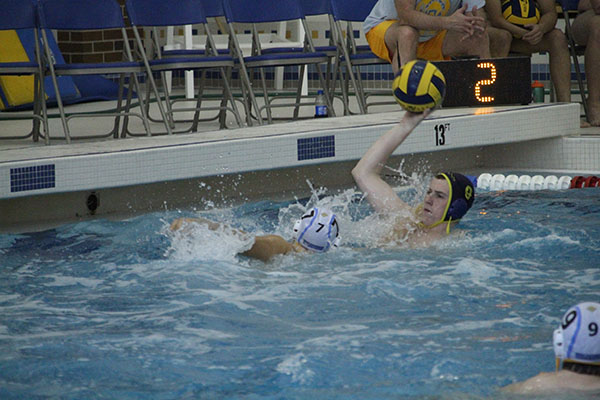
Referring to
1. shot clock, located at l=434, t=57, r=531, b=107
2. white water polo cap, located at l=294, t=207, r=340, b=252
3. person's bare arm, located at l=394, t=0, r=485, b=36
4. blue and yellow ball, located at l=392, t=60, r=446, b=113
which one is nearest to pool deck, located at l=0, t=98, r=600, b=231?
shot clock, located at l=434, t=57, r=531, b=107

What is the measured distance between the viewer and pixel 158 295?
3.56 meters

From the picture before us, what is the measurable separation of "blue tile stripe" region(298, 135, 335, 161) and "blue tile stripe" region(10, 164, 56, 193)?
1.53 metres

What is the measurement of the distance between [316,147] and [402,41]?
106 centimetres

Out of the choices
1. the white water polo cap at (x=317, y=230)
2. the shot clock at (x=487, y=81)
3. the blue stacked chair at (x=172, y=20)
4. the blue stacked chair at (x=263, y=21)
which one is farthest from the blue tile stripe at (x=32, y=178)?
the shot clock at (x=487, y=81)

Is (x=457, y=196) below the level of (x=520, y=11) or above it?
below

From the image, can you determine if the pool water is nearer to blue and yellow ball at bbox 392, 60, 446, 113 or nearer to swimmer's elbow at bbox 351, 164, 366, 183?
swimmer's elbow at bbox 351, 164, 366, 183

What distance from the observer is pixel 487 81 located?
6.60 meters

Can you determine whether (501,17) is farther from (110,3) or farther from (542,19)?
(110,3)

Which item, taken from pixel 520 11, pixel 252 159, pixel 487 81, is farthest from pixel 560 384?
pixel 520 11

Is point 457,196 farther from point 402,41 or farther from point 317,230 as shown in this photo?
point 402,41

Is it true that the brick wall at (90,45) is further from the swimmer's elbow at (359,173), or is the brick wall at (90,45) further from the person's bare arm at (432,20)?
the swimmer's elbow at (359,173)

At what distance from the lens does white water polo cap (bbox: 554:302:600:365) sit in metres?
2.10

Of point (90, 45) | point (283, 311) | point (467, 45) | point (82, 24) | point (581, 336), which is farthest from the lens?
point (90, 45)

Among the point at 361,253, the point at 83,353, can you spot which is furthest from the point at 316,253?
the point at 83,353
